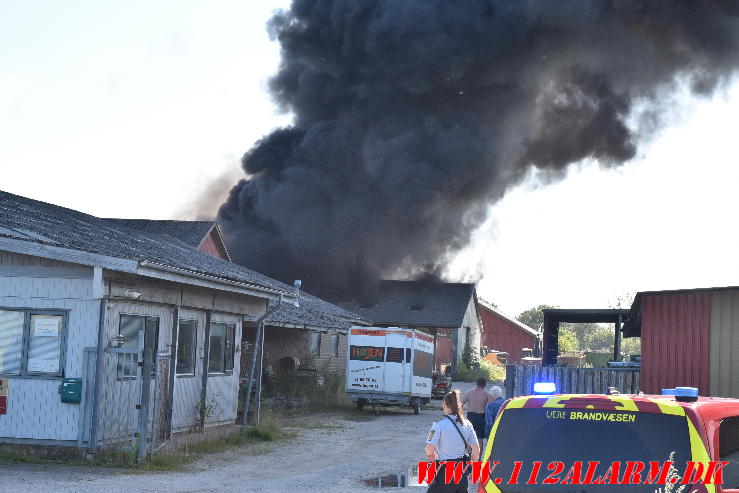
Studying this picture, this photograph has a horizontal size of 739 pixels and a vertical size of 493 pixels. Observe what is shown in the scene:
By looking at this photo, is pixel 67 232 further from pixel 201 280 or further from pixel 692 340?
pixel 692 340

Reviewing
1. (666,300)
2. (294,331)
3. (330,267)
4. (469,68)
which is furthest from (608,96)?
(666,300)

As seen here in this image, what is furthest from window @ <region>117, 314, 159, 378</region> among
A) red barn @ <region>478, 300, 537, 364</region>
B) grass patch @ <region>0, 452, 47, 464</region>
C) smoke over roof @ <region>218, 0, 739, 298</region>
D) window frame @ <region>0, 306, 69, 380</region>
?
red barn @ <region>478, 300, 537, 364</region>

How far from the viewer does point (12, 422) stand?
14.5 meters

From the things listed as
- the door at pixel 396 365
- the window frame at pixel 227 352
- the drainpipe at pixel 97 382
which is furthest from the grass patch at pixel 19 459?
the door at pixel 396 365

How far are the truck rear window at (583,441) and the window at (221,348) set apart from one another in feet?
41.4

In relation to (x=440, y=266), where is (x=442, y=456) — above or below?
below

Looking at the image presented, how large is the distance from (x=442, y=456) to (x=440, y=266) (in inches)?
2168

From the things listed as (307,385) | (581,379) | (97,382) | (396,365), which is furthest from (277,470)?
(307,385)

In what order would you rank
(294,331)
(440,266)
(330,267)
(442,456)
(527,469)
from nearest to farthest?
(527,469)
(442,456)
(294,331)
(330,267)
(440,266)

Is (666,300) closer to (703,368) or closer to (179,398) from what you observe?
(703,368)

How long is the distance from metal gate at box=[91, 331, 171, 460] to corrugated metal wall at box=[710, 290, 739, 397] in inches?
337

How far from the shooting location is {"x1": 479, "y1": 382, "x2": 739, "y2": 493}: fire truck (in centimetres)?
546

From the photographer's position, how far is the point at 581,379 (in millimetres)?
16812

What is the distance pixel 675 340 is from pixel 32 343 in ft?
33.0
